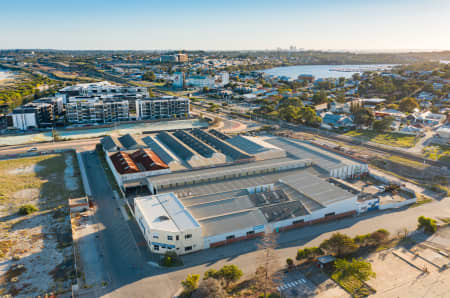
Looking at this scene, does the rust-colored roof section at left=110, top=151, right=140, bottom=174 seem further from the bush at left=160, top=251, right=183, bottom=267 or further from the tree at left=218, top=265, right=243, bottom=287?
the tree at left=218, top=265, right=243, bottom=287

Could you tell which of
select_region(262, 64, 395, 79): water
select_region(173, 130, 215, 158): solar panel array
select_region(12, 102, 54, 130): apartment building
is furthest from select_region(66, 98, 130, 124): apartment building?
select_region(262, 64, 395, 79): water

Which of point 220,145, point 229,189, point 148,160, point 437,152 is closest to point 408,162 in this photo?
point 437,152

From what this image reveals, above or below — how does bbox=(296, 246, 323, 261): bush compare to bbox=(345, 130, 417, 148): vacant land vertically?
below

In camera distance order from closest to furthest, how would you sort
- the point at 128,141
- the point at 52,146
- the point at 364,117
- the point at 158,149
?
the point at 158,149, the point at 128,141, the point at 52,146, the point at 364,117

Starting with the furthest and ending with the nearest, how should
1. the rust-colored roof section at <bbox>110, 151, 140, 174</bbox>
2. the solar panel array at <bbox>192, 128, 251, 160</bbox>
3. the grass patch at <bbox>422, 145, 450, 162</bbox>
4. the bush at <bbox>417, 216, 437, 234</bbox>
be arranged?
the grass patch at <bbox>422, 145, 450, 162</bbox>, the solar panel array at <bbox>192, 128, 251, 160</bbox>, the rust-colored roof section at <bbox>110, 151, 140, 174</bbox>, the bush at <bbox>417, 216, 437, 234</bbox>

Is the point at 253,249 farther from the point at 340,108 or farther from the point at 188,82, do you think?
the point at 188,82

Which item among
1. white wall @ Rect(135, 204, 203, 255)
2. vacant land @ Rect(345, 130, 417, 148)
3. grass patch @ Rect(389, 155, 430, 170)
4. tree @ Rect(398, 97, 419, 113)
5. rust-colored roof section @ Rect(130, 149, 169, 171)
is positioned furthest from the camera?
tree @ Rect(398, 97, 419, 113)

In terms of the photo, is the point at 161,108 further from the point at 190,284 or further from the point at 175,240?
the point at 190,284
